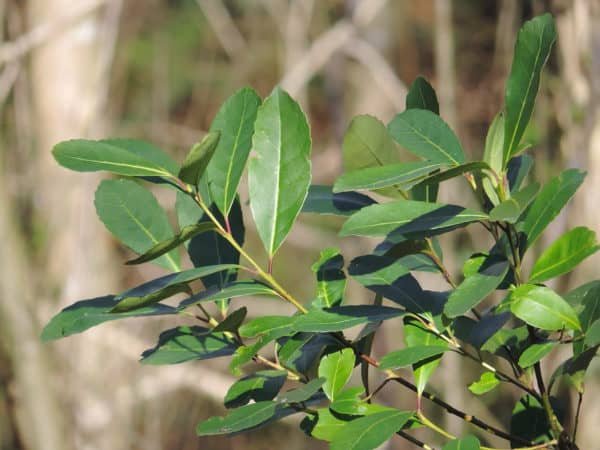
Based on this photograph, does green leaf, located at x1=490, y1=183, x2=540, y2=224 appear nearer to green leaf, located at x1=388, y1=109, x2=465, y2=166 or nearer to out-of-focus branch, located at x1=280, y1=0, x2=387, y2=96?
green leaf, located at x1=388, y1=109, x2=465, y2=166

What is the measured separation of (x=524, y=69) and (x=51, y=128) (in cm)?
258

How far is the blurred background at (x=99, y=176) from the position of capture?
5.94 ft

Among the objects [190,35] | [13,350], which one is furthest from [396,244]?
[190,35]

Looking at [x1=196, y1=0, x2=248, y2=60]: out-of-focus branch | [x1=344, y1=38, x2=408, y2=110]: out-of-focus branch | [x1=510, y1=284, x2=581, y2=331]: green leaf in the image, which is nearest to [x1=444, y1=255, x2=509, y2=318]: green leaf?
[x1=510, y1=284, x2=581, y2=331]: green leaf

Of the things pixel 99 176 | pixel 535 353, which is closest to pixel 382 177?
pixel 535 353

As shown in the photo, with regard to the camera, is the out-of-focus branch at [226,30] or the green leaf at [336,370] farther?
the out-of-focus branch at [226,30]

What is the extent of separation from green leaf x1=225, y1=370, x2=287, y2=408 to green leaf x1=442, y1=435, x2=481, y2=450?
120mm

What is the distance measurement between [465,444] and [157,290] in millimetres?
185

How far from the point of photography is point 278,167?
54 cm

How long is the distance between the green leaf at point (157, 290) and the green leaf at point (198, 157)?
5 cm

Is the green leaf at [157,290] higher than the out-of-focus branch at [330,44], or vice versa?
the out-of-focus branch at [330,44]

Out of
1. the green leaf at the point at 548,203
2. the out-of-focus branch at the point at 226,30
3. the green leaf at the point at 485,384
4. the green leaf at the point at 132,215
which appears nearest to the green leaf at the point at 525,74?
the green leaf at the point at 548,203

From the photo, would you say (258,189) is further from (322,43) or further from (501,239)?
(322,43)

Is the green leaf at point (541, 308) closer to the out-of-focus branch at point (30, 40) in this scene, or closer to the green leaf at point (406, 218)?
the green leaf at point (406, 218)
